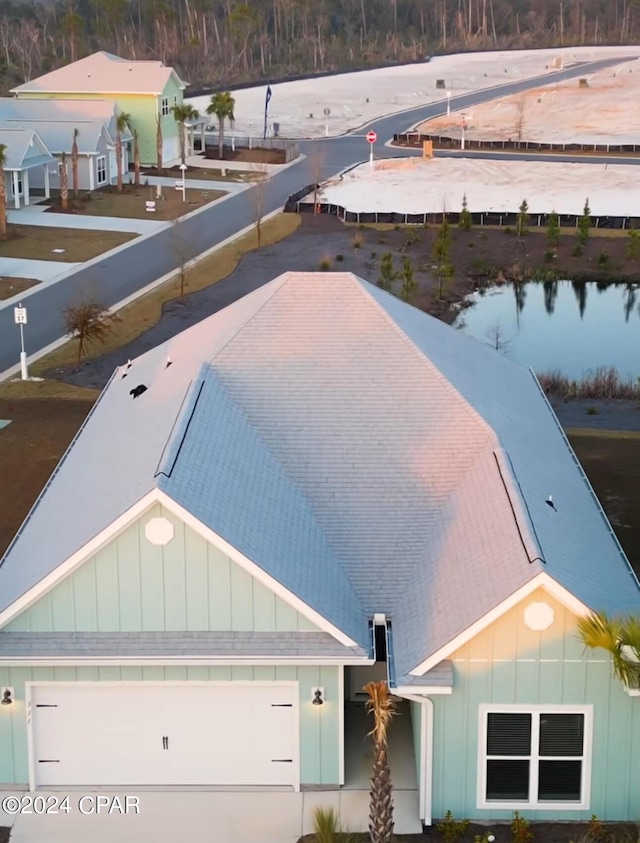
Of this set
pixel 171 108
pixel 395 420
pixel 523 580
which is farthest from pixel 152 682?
pixel 171 108

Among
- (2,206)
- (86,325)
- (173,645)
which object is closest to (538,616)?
(173,645)

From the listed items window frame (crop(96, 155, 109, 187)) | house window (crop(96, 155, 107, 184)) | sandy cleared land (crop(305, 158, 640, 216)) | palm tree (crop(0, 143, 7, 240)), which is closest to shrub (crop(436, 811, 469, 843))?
palm tree (crop(0, 143, 7, 240))

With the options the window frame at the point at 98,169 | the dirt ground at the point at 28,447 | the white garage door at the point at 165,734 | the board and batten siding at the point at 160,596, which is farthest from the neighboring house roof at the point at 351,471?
the window frame at the point at 98,169

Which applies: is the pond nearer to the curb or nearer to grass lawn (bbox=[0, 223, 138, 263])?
the curb

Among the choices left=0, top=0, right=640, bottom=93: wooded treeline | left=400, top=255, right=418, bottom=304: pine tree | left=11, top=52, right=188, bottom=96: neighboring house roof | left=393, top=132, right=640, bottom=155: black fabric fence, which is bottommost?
left=400, top=255, right=418, bottom=304: pine tree

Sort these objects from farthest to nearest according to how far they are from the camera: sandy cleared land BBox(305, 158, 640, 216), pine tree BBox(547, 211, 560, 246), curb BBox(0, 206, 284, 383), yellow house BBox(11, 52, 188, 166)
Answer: yellow house BBox(11, 52, 188, 166), sandy cleared land BBox(305, 158, 640, 216), pine tree BBox(547, 211, 560, 246), curb BBox(0, 206, 284, 383)

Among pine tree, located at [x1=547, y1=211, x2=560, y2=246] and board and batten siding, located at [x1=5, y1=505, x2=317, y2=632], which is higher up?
pine tree, located at [x1=547, y1=211, x2=560, y2=246]

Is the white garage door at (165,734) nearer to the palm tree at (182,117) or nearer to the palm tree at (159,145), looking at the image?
the palm tree at (182,117)

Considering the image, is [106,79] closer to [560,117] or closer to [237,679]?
[560,117]
